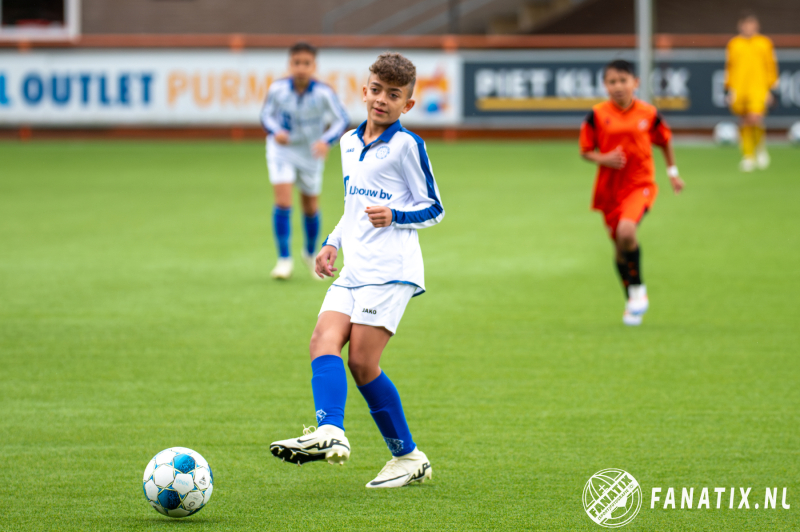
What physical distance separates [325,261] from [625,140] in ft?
13.0

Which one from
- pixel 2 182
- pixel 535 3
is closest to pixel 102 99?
pixel 2 182

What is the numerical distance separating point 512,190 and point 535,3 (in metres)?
10.4

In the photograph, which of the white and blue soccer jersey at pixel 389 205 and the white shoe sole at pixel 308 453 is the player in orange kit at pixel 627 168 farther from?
the white shoe sole at pixel 308 453

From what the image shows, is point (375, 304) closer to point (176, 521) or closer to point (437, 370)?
point (176, 521)

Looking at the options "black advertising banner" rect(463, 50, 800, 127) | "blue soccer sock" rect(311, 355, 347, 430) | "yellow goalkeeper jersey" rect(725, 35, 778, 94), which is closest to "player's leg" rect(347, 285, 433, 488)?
"blue soccer sock" rect(311, 355, 347, 430)

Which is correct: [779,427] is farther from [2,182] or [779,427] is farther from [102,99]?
[102,99]

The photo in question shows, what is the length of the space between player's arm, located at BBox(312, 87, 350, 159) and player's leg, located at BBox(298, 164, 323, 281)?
327mm

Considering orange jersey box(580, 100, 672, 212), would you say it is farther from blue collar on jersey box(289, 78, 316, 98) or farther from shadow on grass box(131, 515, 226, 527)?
shadow on grass box(131, 515, 226, 527)

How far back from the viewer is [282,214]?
31.8ft

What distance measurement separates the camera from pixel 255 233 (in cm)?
1227

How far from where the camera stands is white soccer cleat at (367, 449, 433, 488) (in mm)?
4359

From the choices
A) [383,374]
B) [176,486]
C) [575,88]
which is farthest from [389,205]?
[575,88]

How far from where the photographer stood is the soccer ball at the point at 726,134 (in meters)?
21.9
